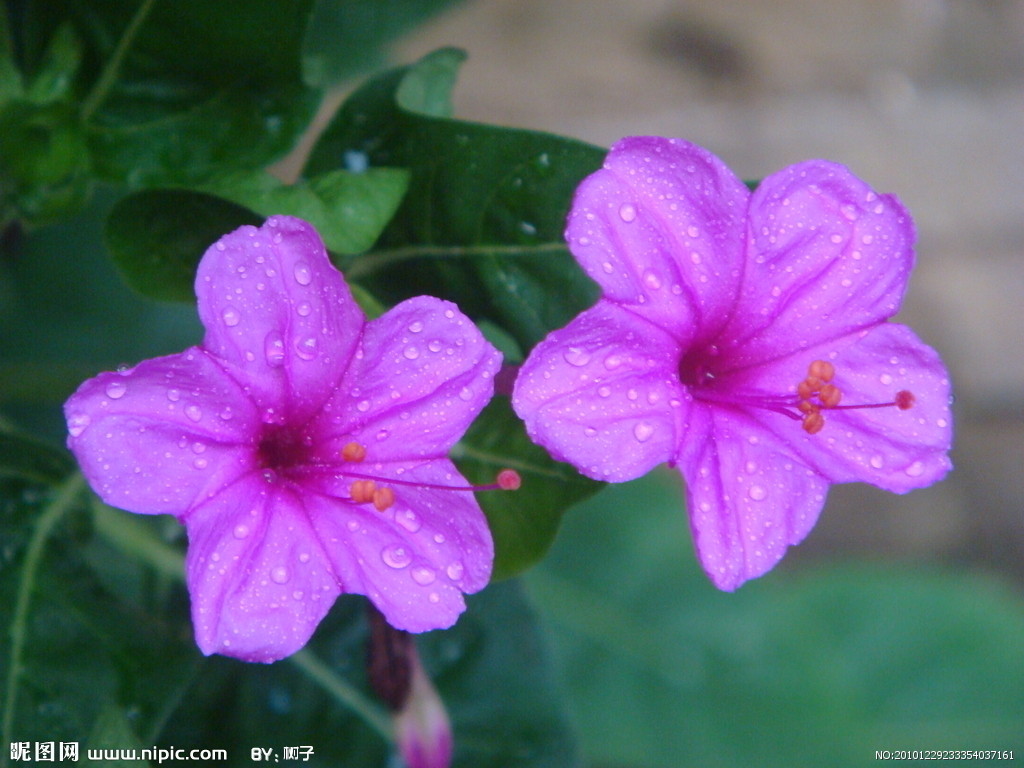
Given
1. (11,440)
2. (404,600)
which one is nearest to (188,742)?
(11,440)

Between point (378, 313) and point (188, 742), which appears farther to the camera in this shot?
point (188, 742)

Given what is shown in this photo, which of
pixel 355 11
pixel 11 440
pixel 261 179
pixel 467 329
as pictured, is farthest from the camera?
pixel 355 11

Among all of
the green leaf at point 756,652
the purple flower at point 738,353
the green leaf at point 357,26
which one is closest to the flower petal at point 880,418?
the purple flower at point 738,353

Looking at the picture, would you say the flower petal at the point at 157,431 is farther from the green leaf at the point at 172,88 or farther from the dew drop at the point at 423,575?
the green leaf at the point at 172,88

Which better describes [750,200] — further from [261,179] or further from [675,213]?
[261,179]

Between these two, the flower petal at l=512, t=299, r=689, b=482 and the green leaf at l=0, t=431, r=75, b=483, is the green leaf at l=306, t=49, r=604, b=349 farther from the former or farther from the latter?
the green leaf at l=0, t=431, r=75, b=483

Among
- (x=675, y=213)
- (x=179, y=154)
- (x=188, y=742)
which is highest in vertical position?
(x=675, y=213)

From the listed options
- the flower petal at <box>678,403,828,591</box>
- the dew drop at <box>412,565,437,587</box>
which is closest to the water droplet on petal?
the dew drop at <box>412,565,437,587</box>
